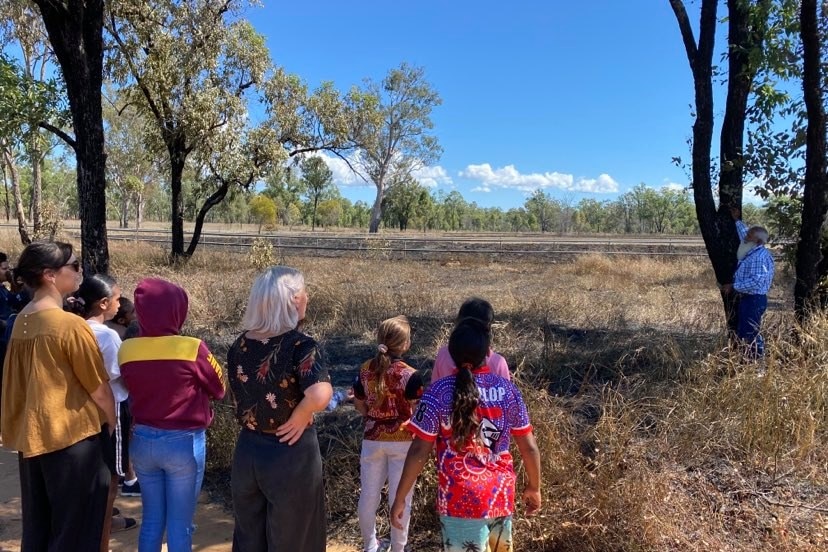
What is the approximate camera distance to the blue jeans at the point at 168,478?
2.75 meters

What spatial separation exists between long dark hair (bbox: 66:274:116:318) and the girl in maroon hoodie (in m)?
0.54

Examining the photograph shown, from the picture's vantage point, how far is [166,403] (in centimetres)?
270

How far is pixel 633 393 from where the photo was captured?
4863 mm

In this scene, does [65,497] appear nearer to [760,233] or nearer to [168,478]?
[168,478]

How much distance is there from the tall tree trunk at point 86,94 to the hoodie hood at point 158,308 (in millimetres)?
5774

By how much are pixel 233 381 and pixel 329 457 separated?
191cm

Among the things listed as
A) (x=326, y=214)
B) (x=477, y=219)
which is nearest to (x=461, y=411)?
(x=326, y=214)

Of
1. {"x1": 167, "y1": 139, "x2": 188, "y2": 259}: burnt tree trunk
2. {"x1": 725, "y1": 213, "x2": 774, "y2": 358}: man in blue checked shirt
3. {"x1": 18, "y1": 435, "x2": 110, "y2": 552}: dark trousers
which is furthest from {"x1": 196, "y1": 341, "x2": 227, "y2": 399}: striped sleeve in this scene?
{"x1": 167, "y1": 139, "x2": 188, "y2": 259}: burnt tree trunk

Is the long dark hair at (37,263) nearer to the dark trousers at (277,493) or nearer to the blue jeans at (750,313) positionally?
the dark trousers at (277,493)

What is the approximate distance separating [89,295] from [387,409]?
167 cm

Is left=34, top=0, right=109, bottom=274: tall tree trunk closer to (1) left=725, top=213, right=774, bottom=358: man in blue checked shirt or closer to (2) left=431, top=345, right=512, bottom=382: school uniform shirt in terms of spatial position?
(2) left=431, top=345, right=512, bottom=382: school uniform shirt

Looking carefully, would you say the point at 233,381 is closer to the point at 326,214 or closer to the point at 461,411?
the point at 461,411

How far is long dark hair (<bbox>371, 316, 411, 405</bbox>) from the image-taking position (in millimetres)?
3047

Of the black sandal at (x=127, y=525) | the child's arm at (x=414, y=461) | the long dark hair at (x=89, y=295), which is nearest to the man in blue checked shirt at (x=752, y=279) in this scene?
the child's arm at (x=414, y=461)
